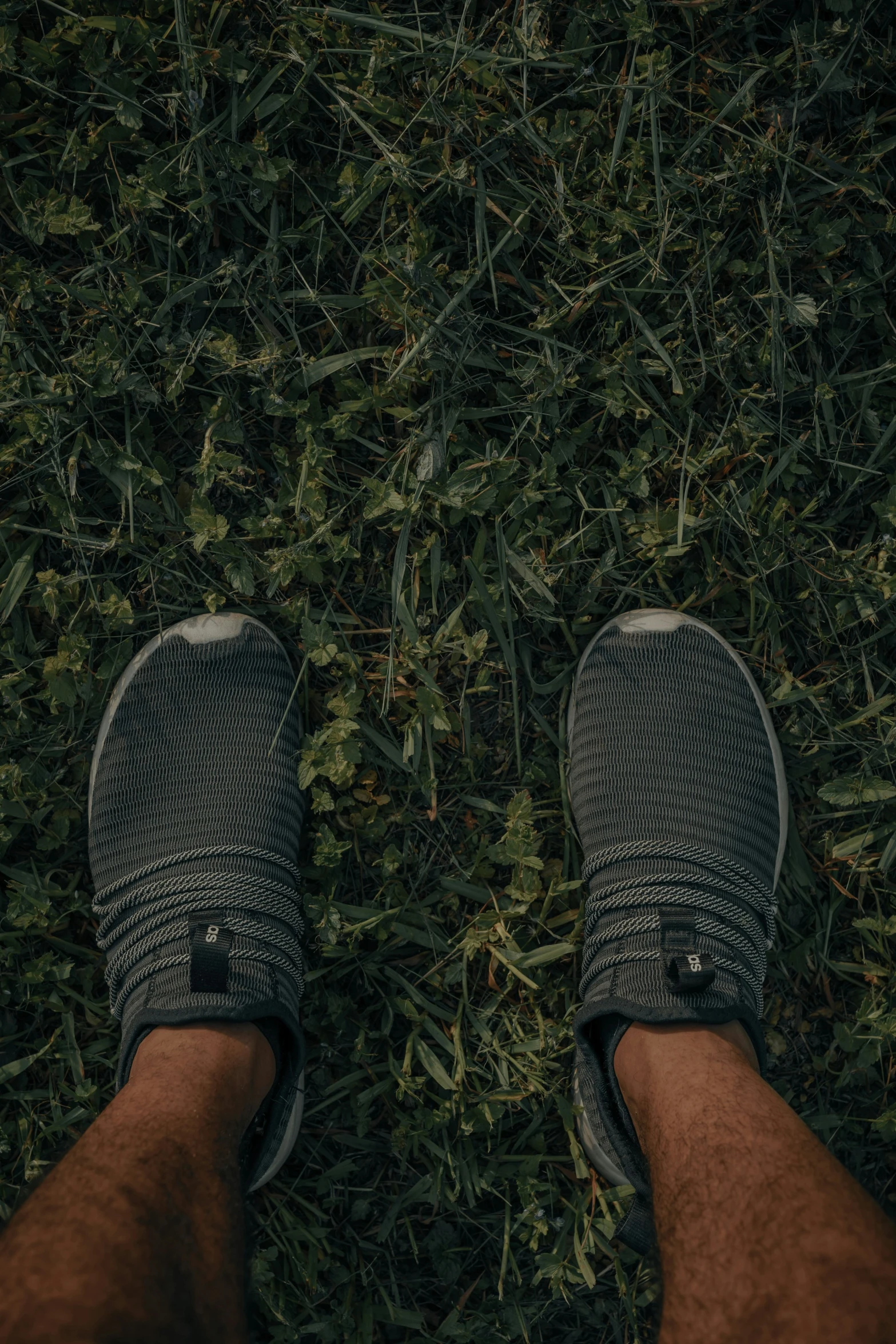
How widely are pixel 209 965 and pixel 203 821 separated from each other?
373mm

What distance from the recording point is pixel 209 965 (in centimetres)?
179

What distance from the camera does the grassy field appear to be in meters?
1.97

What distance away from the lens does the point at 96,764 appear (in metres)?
2.07

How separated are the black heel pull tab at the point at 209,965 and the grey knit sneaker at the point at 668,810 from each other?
27.7 inches

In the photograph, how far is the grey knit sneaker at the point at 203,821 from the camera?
1.87 metres

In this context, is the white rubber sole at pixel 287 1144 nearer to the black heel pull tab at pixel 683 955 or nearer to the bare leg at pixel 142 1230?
the bare leg at pixel 142 1230

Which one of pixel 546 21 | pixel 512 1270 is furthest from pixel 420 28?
pixel 512 1270

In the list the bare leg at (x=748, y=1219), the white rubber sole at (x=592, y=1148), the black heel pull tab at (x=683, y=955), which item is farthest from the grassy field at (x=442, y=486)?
the bare leg at (x=748, y=1219)

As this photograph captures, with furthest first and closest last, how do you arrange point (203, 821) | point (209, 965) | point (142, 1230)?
point (203, 821) → point (209, 965) → point (142, 1230)

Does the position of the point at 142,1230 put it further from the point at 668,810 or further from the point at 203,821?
the point at 668,810

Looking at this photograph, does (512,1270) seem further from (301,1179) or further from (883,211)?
(883,211)

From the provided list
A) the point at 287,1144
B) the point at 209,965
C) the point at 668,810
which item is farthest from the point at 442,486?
the point at 287,1144

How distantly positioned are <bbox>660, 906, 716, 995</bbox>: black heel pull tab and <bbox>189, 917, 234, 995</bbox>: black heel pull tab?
85 cm

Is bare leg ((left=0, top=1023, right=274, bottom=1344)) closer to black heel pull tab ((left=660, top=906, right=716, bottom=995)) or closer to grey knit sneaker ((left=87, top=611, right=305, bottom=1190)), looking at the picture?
grey knit sneaker ((left=87, top=611, right=305, bottom=1190))
